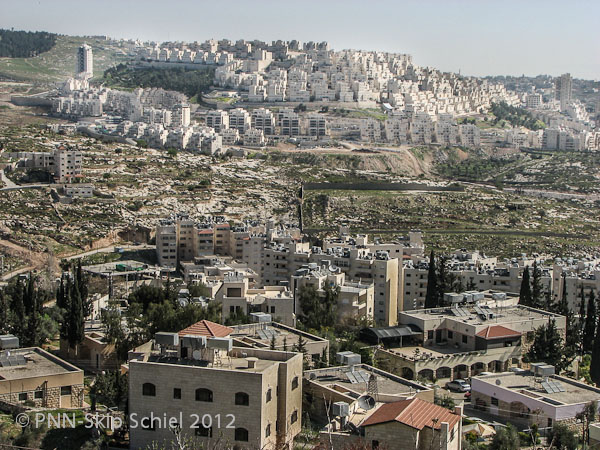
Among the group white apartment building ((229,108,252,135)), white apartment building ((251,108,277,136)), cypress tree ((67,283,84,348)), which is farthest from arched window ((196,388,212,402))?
white apartment building ((251,108,277,136))

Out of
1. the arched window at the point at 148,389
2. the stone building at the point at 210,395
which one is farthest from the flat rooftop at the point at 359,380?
the arched window at the point at 148,389

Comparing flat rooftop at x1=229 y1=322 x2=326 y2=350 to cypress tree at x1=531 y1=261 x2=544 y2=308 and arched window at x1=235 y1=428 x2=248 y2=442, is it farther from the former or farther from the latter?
cypress tree at x1=531 y1=261 x2=544 y2=308

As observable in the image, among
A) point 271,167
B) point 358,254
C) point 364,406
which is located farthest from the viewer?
point 271,167

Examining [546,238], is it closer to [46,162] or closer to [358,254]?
[358,254]

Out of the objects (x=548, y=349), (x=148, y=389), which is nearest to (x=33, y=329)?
(x=148, y=389)

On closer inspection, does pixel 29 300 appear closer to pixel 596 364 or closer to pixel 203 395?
pixel 203 395

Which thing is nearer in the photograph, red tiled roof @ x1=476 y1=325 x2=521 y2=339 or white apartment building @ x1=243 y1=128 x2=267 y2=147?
red tiled roof @ x1=476 y1=325 x2=521 y2=339

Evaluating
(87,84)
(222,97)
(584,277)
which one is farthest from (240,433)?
(87,84)

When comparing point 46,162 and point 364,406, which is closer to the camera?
point 364,406
